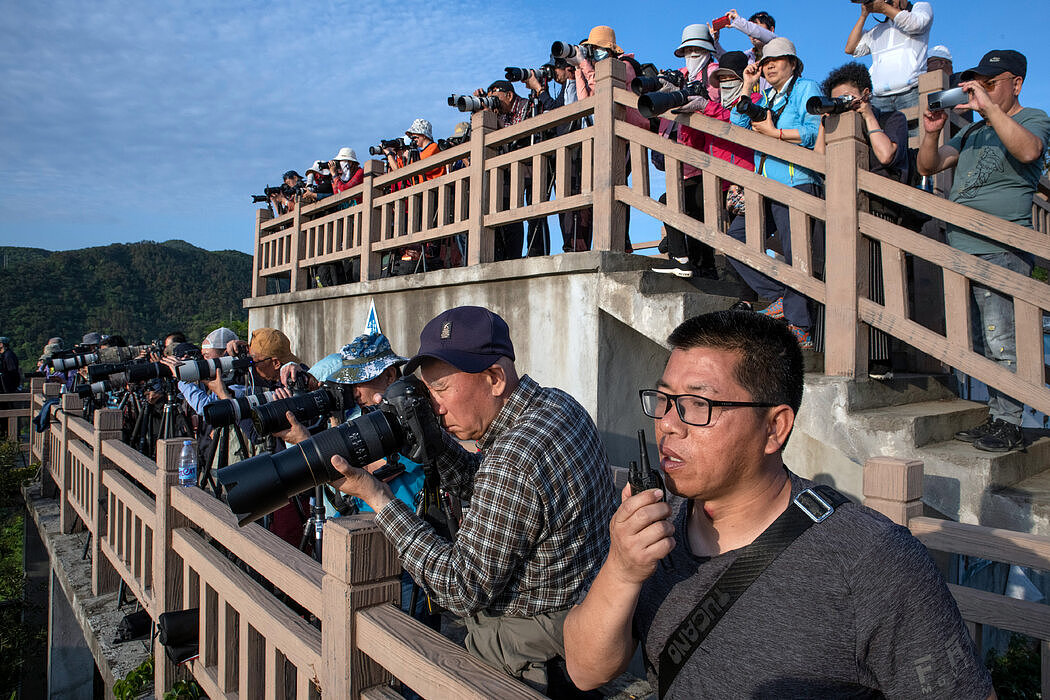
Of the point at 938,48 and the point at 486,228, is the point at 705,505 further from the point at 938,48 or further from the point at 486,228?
the point at 938,48

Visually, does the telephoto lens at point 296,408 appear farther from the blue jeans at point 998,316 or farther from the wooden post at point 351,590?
the blue jeans at point 998,316

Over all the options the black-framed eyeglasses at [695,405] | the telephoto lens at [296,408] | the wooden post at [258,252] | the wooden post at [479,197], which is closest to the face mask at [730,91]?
the wooden post at [479,197]

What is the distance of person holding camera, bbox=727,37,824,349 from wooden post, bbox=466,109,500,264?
2338 mm

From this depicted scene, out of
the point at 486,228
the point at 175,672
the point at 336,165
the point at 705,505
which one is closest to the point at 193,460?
the point at 175,672

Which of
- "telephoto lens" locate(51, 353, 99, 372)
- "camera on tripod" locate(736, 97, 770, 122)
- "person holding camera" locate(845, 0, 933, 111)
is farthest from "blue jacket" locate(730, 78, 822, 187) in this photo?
"telephoto lens" locate(51, 353, 99, 372)

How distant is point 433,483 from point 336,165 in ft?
26.9

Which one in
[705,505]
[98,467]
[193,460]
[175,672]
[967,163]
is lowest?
[175,672]

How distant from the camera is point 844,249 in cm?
361

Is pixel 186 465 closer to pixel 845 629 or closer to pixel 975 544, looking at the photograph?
pixel 845 629

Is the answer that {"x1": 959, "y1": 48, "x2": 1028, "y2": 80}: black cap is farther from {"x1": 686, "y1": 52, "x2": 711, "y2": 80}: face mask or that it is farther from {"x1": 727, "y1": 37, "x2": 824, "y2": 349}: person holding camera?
{"x1": 686, "y1": 52, "x2": 711, "y2": 80}: face mask

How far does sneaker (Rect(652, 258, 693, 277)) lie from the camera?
15.3 feet

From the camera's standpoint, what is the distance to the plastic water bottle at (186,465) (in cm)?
328

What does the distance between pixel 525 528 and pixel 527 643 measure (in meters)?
0.38

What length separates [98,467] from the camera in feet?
15.5
